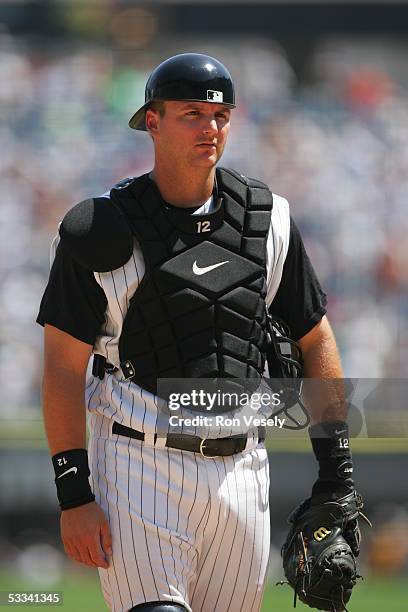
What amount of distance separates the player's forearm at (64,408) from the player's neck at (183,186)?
0.51 meters

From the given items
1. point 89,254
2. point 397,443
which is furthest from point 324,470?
point 397,443

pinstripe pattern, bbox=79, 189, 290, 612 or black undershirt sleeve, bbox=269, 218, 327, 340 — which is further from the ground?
black undershirt sleeve, bbox=269, 218, 327, 340

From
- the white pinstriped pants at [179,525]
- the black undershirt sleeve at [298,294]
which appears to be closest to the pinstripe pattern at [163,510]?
the white pinstriped pants at [179,525]

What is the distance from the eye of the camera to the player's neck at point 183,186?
9.05ft

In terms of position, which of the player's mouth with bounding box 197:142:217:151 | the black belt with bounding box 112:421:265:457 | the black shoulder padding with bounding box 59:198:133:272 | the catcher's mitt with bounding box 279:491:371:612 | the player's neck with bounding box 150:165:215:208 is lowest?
the catcher's mitt with bounding box 279:491:371:612

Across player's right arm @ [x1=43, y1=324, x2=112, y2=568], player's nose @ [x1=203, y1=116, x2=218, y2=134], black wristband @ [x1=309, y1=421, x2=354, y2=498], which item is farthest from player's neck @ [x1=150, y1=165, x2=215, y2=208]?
black wristband @ [x1=309, y1=421, x2=354, y2=498]

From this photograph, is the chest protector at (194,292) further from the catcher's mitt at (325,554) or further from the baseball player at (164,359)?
the catcher's mitt at (325,554)

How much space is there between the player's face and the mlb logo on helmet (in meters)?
0.01

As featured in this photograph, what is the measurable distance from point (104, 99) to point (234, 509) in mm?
4402

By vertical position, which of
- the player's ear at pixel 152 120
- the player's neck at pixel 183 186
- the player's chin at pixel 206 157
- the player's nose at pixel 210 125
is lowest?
the player's neck at pixel 183 186

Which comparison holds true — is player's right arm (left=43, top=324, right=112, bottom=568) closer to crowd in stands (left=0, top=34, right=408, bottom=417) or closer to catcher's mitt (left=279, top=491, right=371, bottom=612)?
catcher's mitt (left=279, top=491, right=371, bottom=612)

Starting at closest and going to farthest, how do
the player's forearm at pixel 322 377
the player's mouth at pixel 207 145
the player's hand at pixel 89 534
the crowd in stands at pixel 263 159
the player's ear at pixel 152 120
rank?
the player's hand at pixel 89 534 < the player's mouth at pixel 207 145 < the player's ear at pixel 152 120 < the player's forearm at pixel 322 377 < the crowd in stands at pixel 263 159

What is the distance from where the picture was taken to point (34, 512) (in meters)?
5.74

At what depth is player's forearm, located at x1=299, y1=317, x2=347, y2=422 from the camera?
2.90 metres
